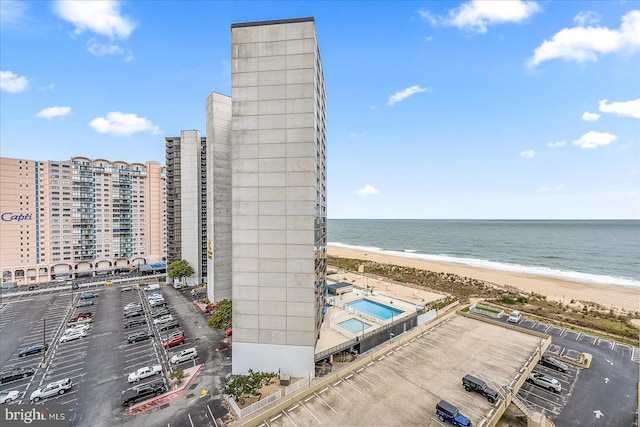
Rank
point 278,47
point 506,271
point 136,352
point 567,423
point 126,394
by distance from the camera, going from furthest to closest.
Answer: point 506,271 < point 136,352 < point 278,47 < point 126,394 < point 567,423

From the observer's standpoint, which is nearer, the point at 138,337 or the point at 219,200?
the point at 138,337

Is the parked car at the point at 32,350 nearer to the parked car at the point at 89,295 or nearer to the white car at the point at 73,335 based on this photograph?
the white car at the point at 73,335

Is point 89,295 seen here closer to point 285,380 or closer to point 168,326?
point 168,326

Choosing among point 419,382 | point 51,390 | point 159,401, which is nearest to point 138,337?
point 51,390

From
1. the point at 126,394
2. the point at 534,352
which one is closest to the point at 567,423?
the point at 534,352

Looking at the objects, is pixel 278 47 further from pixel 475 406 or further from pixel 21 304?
pixel 21 304

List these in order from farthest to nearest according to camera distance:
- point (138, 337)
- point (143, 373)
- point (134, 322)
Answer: point (134, 322) → point (138, 337) → point (143, 373)
